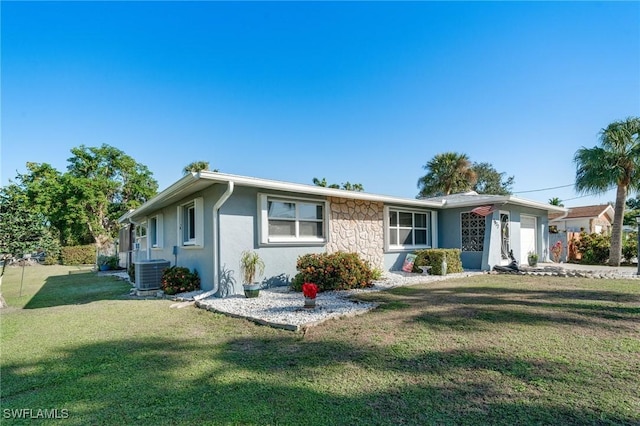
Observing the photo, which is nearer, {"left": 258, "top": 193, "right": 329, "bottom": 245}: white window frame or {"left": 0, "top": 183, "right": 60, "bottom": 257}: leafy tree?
{"left": 0, "top": 183, "right": 60, "bottom": 257}: leafy tree

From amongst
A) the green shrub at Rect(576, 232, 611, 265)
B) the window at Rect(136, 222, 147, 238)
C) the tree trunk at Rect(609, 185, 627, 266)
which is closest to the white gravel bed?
the window at Rect(136, 222, 147, 238)

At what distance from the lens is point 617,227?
14094 millimetres

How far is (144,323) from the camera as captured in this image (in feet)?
18.6

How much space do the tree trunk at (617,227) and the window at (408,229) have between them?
8.27 metres

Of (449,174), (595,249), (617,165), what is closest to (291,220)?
(617,165)

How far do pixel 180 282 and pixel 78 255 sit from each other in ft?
73.4

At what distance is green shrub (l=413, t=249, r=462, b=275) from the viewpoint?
11.2 meters

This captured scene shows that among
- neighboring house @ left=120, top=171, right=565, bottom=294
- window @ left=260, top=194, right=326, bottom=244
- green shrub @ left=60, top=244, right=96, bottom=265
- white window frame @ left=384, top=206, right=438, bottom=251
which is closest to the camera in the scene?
neighboring house @ left=120, top=171, right=565, bottom=294

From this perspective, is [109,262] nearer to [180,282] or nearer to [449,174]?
[180,282]

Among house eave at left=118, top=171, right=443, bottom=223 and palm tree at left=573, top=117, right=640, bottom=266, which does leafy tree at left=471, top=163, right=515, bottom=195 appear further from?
house eave at left=118, top=171, right=443, bottom=223

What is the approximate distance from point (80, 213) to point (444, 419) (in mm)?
30508

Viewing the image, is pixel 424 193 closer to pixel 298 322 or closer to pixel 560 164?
pixel 560 164

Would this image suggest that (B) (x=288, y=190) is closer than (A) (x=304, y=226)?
Yes

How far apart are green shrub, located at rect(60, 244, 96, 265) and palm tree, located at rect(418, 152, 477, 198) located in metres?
27.8
